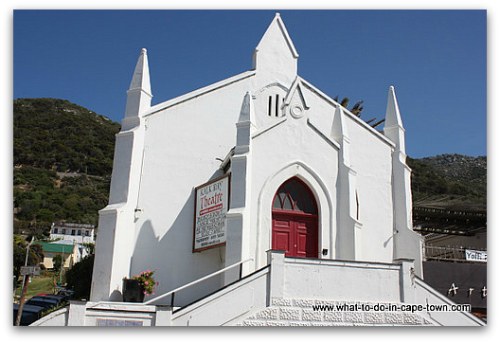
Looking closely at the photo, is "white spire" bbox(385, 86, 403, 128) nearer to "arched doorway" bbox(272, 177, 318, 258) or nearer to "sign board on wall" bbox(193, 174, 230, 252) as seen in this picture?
"arched doorway" bbox(272, 177, 318, 258)

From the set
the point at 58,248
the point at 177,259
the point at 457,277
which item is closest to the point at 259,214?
the point at 177,259

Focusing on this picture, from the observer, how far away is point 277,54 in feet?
59.0

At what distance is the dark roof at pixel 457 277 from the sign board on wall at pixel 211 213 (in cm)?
609

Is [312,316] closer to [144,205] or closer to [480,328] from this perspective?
[480,328]

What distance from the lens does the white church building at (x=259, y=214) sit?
11578mm

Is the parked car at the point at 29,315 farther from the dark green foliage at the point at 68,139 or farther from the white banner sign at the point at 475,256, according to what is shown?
the white banner sign at the point at 475,256

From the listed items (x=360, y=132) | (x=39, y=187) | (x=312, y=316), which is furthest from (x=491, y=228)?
(x=39, y=187)

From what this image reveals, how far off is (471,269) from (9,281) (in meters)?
11.7

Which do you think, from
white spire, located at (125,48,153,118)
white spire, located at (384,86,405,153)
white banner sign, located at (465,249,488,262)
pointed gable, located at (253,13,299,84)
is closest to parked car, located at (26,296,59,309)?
white spire, located at (125,48,153,118)

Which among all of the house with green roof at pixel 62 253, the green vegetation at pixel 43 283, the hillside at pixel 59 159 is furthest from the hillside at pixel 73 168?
the house with green roof at pixel 62 253

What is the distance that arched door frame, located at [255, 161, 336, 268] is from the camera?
14.1 m

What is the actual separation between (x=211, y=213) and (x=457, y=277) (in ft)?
22.9

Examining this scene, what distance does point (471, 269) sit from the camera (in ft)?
50.3

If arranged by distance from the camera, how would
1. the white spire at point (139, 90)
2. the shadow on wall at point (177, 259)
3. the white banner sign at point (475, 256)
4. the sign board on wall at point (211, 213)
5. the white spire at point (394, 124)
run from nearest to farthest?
the sign board on wall at point (211, 213) → the shadow on wall at point (177, 259) → the white spire at point (139, 90) → the white banner sign at point (475, 256) → the white spire at point (394, 124)
